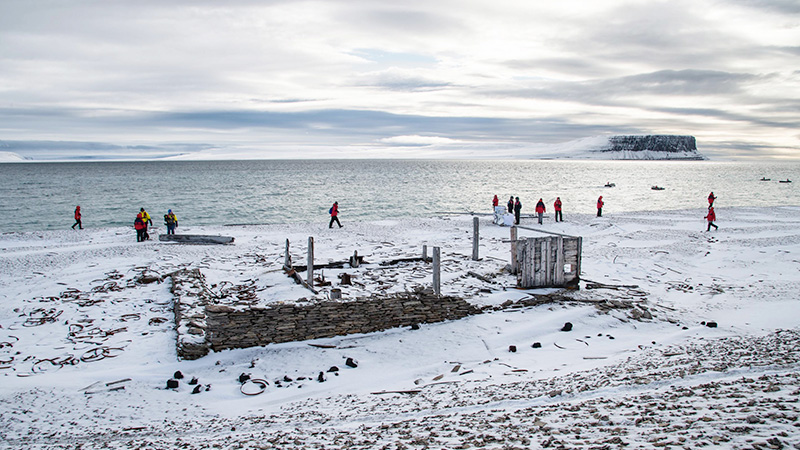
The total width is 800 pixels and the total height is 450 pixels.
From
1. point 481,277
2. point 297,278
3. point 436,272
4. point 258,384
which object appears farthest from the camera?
point 481,277

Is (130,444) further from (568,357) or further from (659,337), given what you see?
(659,337)

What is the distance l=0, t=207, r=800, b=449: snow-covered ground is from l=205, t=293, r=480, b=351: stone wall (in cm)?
26

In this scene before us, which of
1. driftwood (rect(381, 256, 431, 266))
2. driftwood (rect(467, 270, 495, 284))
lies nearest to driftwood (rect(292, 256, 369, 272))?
driftwood (rect(381, 256, 431, 266))

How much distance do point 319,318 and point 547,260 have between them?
23.7 feet

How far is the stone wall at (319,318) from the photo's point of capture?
10359 millimetres

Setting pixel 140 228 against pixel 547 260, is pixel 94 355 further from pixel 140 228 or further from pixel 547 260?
pixel 140 228

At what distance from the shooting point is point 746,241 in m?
23.4

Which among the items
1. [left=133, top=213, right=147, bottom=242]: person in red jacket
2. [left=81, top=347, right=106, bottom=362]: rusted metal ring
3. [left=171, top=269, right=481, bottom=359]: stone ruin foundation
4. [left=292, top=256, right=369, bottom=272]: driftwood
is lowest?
[left=81, top=347, right=106, bottom=362]: rusted metal ring

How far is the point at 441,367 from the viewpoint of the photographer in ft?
31.7

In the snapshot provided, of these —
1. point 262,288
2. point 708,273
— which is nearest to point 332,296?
point 262,288

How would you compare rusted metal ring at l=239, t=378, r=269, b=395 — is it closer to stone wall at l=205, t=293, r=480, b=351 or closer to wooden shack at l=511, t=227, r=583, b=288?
stone wall at l=205, t=293, r=480, b=351

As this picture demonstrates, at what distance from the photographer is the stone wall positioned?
10.4 m

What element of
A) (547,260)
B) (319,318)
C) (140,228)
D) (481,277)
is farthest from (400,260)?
(140,228)

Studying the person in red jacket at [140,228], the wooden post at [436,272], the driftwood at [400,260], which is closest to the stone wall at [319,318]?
the wooden post at [436,272]
